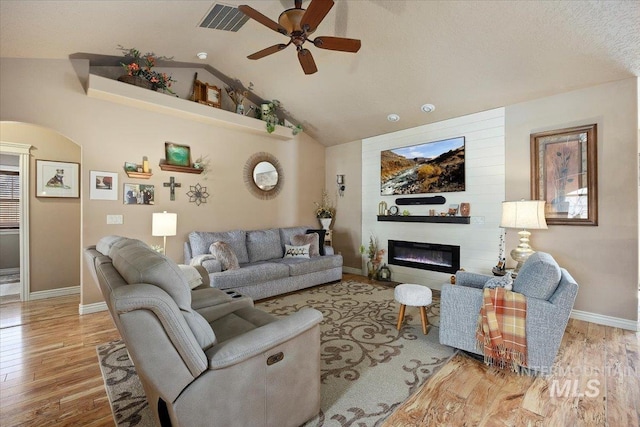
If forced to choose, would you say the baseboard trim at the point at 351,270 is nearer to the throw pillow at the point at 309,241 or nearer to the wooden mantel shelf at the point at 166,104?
the throw pillow at the point at 309,241

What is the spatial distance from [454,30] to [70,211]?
592 centimetres

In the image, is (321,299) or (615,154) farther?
(321,299)

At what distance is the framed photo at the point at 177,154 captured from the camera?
438cm

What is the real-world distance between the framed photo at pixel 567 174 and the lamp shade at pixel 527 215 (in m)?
0.51

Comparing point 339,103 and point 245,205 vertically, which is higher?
point 339,103

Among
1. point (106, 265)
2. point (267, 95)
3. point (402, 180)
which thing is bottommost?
point (106, 265)

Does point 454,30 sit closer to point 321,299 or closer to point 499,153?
point 499,153

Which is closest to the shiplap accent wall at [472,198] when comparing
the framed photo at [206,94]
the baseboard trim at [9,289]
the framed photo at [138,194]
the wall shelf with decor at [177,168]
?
the framed photo at [206,94]

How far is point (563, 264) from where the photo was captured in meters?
3.63

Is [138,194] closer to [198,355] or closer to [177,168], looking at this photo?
[177,168]

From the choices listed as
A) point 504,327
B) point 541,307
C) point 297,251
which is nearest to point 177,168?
point 297,251

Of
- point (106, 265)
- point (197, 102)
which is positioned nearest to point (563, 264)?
point (106, 265)

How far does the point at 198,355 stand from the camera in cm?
127

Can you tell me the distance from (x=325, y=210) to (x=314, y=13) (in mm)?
4061
